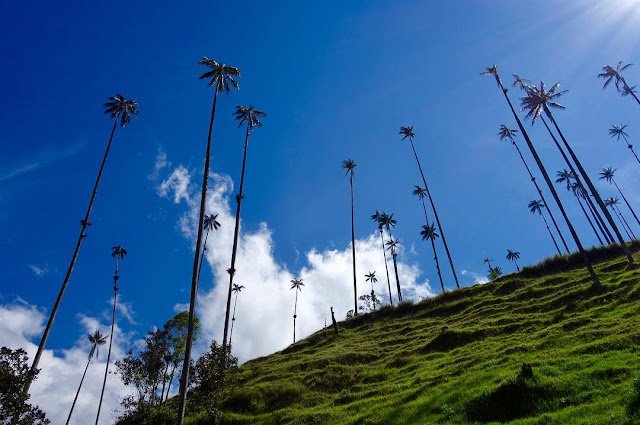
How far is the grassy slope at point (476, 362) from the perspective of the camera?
866 inches

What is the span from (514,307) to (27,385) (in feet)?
158

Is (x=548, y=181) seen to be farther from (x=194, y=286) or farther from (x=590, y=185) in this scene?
(x=194, y=286)

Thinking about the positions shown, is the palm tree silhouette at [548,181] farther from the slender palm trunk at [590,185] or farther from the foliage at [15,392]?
the foliage at [15,392]

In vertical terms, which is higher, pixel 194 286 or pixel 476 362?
pixel 194 286

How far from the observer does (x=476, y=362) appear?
107 ft

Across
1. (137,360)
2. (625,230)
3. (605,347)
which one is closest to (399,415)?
(605,347)

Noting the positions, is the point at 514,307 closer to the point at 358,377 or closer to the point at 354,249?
the point at 358,377

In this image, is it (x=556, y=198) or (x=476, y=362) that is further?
(x=556, y=198)

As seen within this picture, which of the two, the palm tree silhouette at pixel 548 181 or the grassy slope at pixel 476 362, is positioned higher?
the palm tree silhouette at pixel 548 181

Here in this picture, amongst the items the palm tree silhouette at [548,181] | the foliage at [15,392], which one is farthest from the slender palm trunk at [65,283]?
the palm tree silhouette at [548,181]

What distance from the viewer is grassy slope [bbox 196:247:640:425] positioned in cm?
2200

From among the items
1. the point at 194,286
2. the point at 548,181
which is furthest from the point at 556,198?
the point at 194,286

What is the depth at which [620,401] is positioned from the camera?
18.2 meters

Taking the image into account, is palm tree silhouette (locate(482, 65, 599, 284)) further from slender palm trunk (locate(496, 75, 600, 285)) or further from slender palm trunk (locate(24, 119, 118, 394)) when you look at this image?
slender palm trunk (locate(24, 119, 118, 394))
